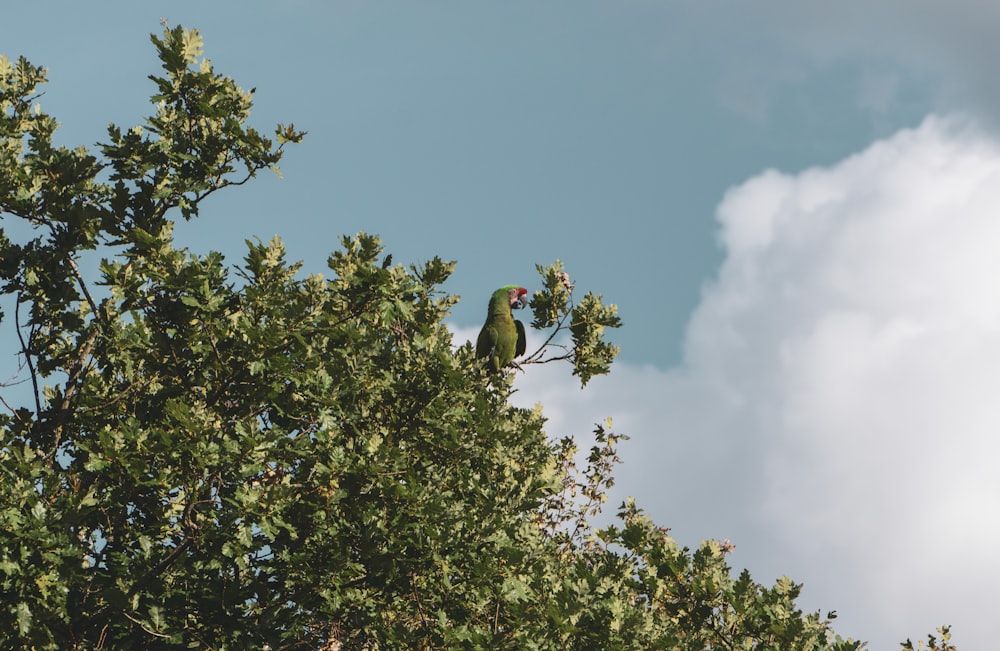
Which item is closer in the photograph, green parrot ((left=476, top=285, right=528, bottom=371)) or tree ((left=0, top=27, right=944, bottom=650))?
tree ((left=0, top=27, right=944, bottom=650))

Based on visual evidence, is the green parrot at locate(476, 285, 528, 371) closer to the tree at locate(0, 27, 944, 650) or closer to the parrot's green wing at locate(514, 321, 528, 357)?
the parrot's green wing at locate(514, 321, 528, 357)

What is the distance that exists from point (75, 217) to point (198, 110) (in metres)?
1.74

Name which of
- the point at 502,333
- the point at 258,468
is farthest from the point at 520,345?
the point at 258,468

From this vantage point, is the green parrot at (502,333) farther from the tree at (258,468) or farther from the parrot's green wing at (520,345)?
the tree at (258,468)

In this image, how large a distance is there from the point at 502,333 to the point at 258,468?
5.37 meters

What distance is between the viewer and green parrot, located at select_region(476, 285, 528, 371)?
1428 centimetres

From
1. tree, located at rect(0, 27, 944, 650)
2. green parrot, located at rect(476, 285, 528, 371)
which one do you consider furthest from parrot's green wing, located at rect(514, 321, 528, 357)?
tree, located at rect(0, 27, 944, 650)

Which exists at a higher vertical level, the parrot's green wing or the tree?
the parrot's green wing

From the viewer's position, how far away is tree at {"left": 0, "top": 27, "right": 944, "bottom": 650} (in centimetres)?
984

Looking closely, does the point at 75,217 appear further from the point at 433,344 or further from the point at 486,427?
the point at 486,427

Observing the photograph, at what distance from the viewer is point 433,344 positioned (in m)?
11.0

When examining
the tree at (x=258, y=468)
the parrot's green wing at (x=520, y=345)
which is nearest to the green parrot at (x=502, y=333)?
the parrot's green wing at (x=520, y=345)

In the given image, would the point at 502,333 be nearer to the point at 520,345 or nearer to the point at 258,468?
the point at 520,345

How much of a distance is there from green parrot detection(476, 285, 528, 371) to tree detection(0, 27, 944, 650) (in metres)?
2.04
